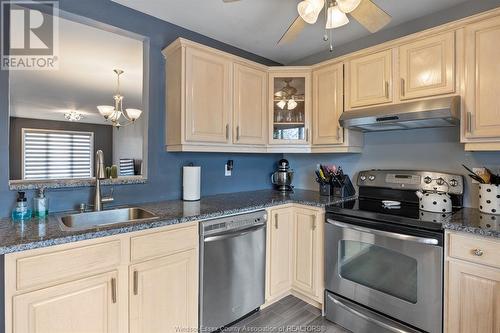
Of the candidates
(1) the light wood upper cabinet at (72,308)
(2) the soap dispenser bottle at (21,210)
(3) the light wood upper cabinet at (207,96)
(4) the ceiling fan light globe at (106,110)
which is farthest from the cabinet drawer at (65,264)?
(4) the ceiling fan light globe at (106,110)

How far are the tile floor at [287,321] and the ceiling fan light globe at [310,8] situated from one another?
2.07 meters

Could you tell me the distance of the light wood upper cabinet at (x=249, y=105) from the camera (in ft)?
7.70

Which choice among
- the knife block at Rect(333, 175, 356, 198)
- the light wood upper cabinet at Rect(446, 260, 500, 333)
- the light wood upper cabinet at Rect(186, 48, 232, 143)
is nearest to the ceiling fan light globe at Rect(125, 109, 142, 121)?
the light wood upper cabinet at Rect(186, 48, 232, 143)

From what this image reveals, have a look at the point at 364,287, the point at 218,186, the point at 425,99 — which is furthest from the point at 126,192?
the point at 425,99

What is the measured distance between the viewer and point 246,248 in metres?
1.98

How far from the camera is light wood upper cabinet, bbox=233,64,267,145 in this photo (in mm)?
2347

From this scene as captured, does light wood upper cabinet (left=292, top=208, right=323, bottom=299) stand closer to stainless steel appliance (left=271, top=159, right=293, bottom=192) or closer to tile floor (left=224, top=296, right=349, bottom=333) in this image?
tile floor (left=224, top=296, right=349, bottom=333)

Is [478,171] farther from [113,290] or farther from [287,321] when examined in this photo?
[113,290]

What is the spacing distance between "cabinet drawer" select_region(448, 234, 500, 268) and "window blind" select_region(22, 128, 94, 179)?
2377mm

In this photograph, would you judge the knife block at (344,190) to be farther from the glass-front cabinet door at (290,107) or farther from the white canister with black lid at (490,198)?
the white canister with black lid at (490,198)

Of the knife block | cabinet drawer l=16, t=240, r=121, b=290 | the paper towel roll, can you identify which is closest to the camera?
cabinet drawer l=16, t=240, r=121, b=290

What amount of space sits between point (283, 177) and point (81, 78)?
199 cm

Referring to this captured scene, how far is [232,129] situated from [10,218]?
1583 millimetres

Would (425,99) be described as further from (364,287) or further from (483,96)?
(364,287)
